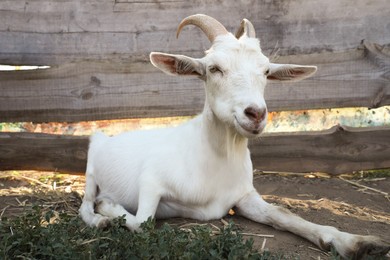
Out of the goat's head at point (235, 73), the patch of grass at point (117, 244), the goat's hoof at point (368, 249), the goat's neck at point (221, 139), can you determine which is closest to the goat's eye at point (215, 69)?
the goat's head at point (235, 73)

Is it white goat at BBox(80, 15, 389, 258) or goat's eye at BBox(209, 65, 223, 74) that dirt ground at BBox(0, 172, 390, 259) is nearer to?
white goat at BBox(80, 15, 389, 258)

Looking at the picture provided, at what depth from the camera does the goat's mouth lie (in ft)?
12.4

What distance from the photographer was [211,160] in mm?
4441

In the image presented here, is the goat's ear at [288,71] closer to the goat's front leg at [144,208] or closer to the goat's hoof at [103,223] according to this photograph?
the goat's front leg at [144,208]

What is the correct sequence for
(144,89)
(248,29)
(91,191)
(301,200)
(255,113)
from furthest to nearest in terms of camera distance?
(144,89) < (301,200) < (91,191) < (248,29) < (255,113)

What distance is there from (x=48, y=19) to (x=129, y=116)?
48.4 inches

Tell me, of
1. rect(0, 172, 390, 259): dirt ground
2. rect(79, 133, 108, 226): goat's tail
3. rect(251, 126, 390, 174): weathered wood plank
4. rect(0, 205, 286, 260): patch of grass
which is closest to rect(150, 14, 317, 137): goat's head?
rect(0, 205, 286, 260): patch of grass

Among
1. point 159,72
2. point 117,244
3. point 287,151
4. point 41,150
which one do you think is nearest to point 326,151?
point 287,151

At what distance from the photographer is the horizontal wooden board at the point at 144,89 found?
19.6 feet

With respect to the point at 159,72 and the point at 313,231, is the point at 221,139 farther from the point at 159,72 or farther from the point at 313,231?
the point at 159,72

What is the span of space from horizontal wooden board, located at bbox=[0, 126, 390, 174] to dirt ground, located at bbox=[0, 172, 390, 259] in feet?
0.46

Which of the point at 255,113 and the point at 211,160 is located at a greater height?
the point at 255,113

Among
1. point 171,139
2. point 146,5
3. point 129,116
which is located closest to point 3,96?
point 129,116

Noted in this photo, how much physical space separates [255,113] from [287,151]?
101 inches
